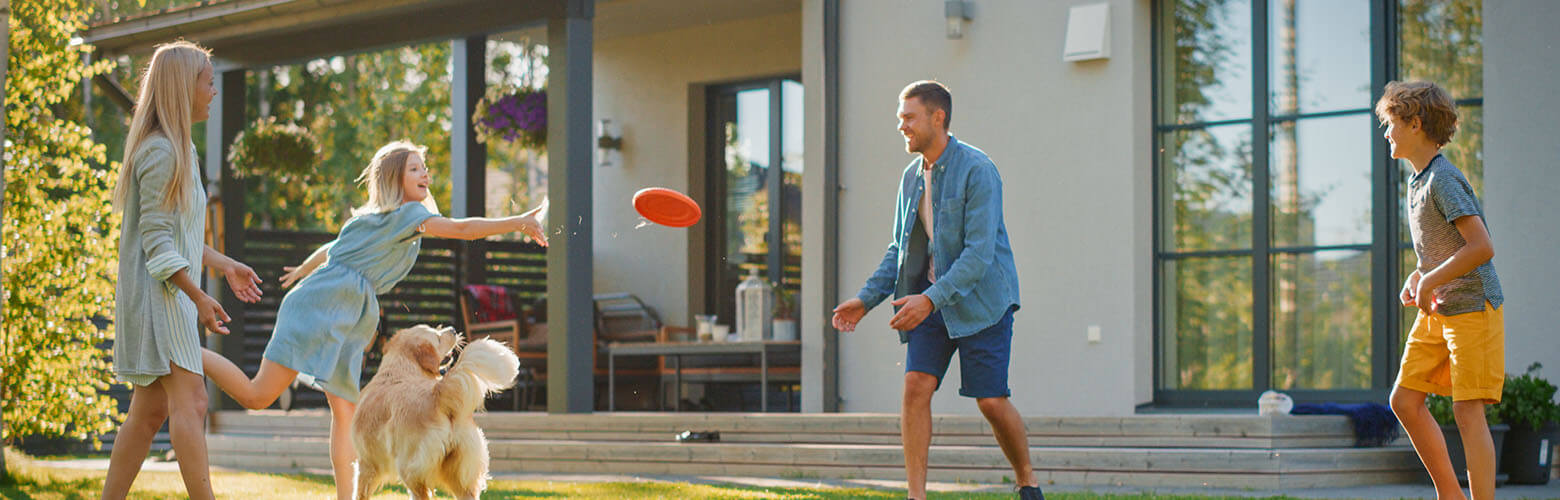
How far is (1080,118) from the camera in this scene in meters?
8.11

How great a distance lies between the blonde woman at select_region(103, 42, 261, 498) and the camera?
4000 millimetres

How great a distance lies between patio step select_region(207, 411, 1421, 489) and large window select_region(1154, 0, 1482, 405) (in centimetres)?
130

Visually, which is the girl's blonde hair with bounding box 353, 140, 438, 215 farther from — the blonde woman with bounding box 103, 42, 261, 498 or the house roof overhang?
the house roof overhang

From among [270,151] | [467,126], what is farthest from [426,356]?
[467,126]

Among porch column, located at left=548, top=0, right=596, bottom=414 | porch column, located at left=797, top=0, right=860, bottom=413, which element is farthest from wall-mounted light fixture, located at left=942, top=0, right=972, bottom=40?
porch column, located at left=548, top=0, right=596, bottom=414

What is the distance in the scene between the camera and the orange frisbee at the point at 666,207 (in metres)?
5.29

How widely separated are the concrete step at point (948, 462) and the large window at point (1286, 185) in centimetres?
140

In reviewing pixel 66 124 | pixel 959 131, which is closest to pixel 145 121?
pixel 66 124

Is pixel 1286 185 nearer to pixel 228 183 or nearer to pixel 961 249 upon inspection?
pixel 961 249

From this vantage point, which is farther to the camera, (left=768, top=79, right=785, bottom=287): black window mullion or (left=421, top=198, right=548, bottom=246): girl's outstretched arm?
(left=768, top=79, right=785, bottom=287): black window mullion

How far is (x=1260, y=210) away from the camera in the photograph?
315 inches

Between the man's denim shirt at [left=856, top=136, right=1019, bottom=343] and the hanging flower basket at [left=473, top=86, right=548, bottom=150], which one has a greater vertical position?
the hanging flower basket at [left=473, top=86, right=548, bottom=150]

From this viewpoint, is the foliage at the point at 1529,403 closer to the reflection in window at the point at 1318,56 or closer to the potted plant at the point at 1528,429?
the potted plant at the point at 1528,429

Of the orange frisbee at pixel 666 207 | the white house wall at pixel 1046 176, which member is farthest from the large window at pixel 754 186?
the orange frisbee at pixel 666 207
